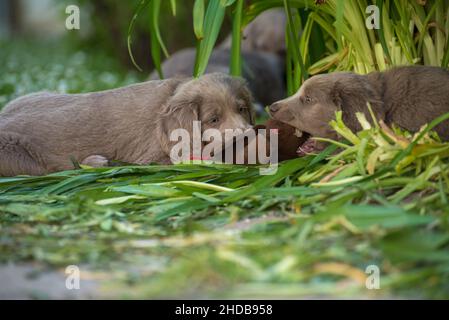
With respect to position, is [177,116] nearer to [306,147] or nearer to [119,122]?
[119,122]

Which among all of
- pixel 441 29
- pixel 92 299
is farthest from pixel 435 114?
pixel 92 299

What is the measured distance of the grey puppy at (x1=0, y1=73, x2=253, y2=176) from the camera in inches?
183

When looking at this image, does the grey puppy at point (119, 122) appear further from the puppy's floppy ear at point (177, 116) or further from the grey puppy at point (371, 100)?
the grey puppy at point (371, 100)

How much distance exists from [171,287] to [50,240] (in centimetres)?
76

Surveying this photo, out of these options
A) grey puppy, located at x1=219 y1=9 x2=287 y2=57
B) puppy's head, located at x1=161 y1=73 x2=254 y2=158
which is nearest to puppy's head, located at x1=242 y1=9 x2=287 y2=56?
grey puppy, located at x1=219 y1=9 x2=287 y2=57

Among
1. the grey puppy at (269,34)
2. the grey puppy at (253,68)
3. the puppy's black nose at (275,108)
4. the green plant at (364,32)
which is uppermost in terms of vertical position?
the grey puppy at (269,34)

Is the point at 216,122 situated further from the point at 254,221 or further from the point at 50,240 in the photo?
the point at 50,240

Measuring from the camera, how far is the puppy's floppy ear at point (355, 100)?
430cm

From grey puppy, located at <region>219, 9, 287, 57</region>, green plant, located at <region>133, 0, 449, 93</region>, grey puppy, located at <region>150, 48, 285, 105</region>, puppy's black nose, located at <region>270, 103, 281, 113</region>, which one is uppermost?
grey puppy, located at <region>219, 9, 287, 57</region>

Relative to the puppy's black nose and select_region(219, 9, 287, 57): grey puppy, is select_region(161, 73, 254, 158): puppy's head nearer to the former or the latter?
the puppy's black nose

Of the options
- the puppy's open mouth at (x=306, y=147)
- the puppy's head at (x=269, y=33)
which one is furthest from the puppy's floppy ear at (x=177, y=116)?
the puppy's head at (x=269, y=33)

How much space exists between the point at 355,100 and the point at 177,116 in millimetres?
1058

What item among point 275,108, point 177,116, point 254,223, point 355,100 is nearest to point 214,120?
point 177,116

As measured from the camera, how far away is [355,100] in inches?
170
